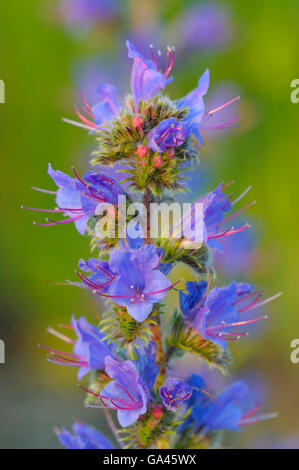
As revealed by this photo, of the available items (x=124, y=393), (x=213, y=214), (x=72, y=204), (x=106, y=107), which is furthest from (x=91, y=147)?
(x=124, y=393)

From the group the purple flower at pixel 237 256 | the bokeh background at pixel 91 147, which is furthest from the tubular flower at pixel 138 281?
the bokeh background at pixel 91 147

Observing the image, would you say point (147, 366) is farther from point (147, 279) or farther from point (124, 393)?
point (147, 279)

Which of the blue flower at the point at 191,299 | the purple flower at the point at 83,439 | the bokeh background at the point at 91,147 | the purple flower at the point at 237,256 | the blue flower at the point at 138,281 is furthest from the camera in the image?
the bokeh background at the point at 91,147

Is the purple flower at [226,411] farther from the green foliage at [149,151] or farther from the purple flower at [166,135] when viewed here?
the purple flower at [166,135]

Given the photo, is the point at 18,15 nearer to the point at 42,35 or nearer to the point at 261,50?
the point at 42,35

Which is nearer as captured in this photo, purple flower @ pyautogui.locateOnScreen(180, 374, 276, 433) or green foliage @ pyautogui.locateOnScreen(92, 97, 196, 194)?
green foliage @ pyautogui.locateOnScreen(92, 97, 196, 194)

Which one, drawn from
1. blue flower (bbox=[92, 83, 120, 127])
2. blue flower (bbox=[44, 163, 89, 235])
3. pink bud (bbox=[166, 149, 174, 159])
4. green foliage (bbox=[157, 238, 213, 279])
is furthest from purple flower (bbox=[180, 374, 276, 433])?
blue flower (bbox=[92, 83, 120, 127])

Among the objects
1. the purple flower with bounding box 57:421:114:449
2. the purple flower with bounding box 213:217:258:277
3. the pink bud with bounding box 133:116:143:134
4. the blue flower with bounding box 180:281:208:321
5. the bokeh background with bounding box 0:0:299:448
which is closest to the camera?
the pink bud with bounding box 133:116:143:134

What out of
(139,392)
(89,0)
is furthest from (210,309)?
(89,0)

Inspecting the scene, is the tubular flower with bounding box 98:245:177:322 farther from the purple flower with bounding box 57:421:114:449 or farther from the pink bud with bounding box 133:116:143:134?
the purple flower with bounding box 57:421:114:449
